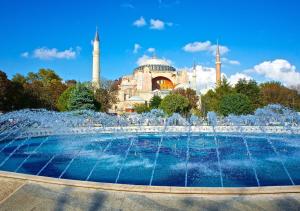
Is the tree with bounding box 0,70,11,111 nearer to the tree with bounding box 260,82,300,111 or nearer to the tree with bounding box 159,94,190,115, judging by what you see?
the tree with bounding box 159,94,190,115

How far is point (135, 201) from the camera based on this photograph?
472 centimetres

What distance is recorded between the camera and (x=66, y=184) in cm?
552

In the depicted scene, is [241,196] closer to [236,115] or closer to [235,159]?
[235,159]

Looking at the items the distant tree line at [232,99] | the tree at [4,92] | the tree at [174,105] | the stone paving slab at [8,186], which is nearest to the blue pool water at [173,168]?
the stone paving slab at [8,186]

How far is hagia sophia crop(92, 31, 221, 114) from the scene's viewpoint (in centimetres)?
Answer: 4559

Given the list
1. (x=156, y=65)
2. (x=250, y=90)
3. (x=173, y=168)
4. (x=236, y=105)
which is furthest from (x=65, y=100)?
(x=156, y=65)

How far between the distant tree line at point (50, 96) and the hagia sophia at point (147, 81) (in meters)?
7.32

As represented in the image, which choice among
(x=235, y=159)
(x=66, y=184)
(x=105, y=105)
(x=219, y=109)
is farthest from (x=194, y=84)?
(x=66, y=184)

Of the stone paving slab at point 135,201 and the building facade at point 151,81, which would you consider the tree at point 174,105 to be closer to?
the building facade at point 151,81

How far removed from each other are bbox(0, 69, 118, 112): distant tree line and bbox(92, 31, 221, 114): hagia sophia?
7322 mm

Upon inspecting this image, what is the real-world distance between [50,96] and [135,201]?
111ft

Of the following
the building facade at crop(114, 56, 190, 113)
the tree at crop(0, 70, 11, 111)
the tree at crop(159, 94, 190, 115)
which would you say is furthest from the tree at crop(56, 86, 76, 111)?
the building facade at crop(114, 56, 190, 113)

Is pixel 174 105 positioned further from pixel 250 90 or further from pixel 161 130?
pixel 161 130

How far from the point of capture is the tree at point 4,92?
2809 centimetres
